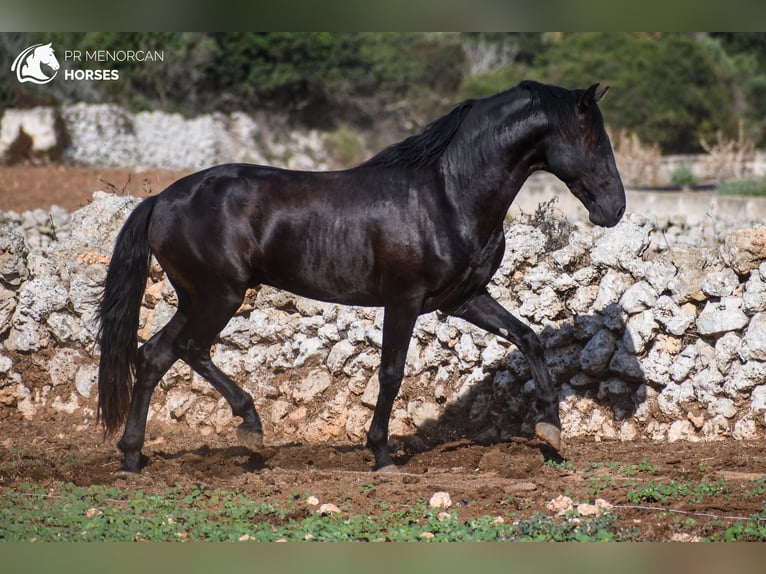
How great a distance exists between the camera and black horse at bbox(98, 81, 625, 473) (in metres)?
6.04

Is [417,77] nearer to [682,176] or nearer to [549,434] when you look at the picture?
[682,176]

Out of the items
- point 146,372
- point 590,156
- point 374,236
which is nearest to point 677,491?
point 590,156

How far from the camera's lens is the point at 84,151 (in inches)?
1008

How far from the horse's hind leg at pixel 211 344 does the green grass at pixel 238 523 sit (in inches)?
31.5

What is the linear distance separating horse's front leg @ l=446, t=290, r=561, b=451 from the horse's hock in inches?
41.0

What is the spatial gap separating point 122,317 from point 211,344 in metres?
0.61

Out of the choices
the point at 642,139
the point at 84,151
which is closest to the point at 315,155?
the point at 84,151

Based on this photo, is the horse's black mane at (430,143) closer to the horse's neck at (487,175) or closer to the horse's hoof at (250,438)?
the horse's neck at (487,175)

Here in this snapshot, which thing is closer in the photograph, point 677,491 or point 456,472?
point 677,491

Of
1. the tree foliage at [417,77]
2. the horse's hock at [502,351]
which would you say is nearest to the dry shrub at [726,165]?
the tree foliage at [417,77]

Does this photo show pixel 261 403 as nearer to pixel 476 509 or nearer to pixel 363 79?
pixel 476 509

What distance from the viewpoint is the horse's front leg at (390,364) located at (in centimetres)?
609

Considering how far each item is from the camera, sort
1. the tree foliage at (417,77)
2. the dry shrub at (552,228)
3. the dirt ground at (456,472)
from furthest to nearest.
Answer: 1. the tree foliage at (417,77)
2. the dry shrub at (552,228)
3. the dirt ground at (456,472)

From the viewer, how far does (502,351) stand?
24.4 feet
